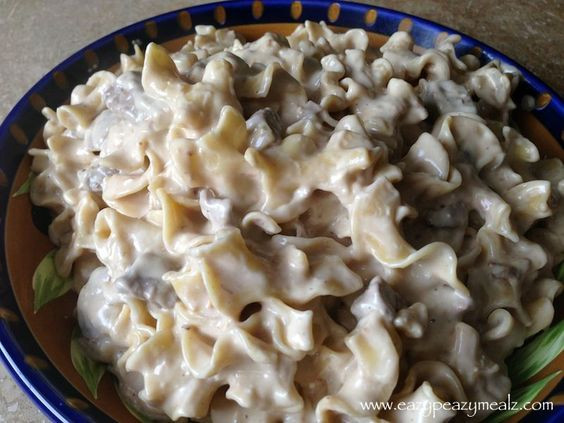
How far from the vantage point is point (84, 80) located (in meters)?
1.60

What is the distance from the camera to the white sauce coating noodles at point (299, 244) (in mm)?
1006

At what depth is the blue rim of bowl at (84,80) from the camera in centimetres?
105

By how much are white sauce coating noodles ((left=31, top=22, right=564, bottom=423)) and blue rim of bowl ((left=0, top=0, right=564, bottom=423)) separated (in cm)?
13

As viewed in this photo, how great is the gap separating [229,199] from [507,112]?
2.69 ft

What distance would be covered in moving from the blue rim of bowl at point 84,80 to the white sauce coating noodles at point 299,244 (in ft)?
0.42

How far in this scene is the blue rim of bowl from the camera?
1.05 meters

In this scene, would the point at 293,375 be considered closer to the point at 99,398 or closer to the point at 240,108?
the point at 99,398

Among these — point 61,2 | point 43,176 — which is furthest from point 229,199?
point 61,2

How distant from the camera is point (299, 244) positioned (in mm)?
1055

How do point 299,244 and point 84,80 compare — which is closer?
point 299,244

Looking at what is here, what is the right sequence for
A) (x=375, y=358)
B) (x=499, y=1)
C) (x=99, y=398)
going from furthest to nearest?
(x=499, y=1) < (x=99, y=398) < (x=375, y=358)

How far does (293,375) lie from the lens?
1.01 metres

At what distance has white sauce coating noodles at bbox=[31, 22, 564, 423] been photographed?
1.01 m

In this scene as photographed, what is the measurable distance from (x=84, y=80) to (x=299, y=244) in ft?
3.01
